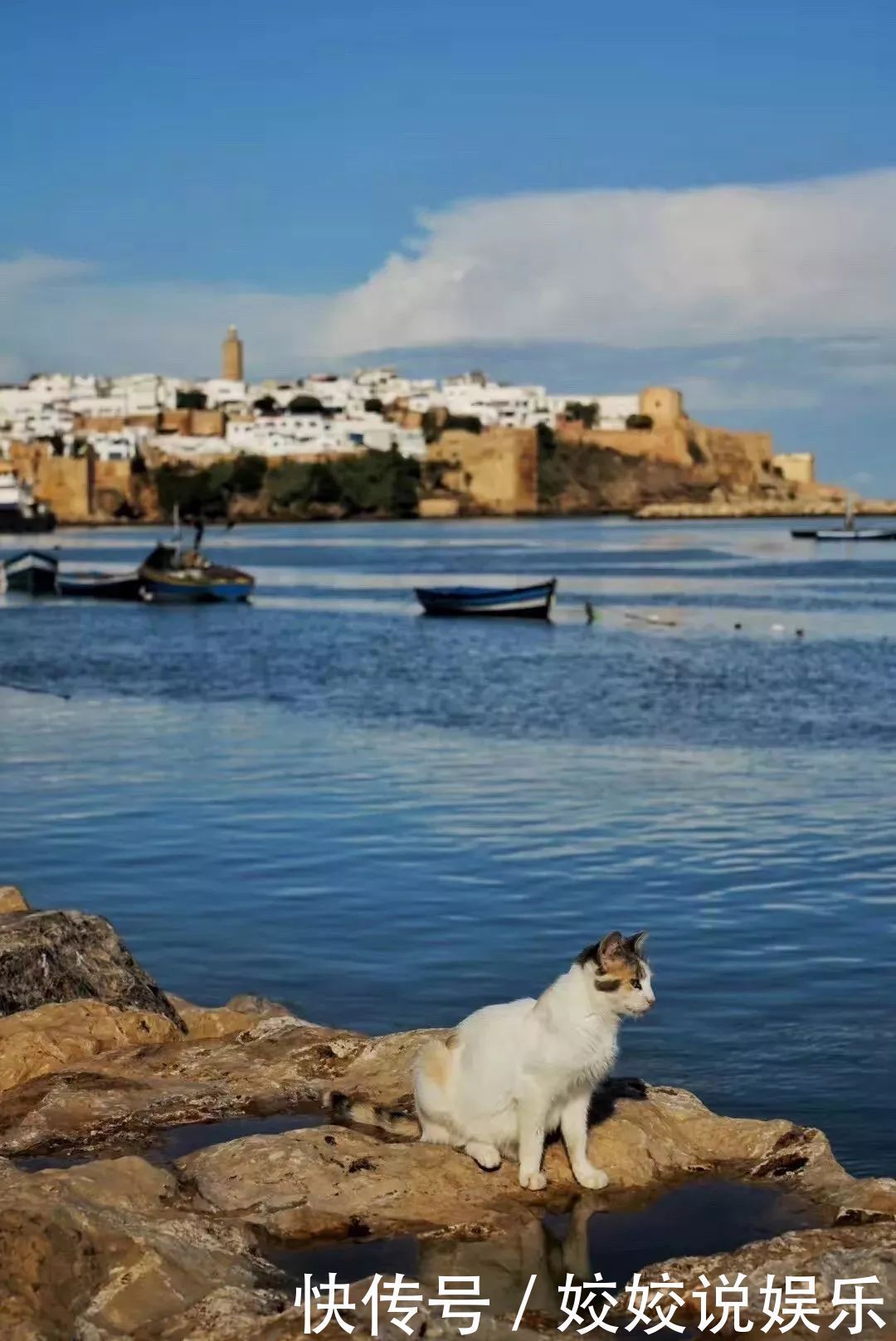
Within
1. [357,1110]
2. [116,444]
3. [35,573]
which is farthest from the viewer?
[116,444]

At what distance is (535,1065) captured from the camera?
5301 mm

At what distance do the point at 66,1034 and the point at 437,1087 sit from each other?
192cm

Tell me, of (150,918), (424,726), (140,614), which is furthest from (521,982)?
(140,614)

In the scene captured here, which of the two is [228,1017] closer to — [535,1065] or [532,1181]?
[532,1181]

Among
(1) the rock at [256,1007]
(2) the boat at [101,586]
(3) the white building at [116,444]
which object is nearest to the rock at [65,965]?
(1) the rock at [256,1007]

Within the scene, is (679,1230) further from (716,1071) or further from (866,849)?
(866,849)

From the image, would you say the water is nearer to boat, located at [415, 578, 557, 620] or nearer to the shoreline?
boat, located at [415, 578, 557, 620]

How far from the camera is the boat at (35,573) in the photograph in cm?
6319

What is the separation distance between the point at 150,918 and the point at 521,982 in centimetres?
282

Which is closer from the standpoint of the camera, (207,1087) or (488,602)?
(207,1087)

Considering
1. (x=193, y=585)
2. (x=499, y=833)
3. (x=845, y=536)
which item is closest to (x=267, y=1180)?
(x=499, y=833)

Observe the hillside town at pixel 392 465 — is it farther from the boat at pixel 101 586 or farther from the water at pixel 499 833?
the water at pixel 499 833

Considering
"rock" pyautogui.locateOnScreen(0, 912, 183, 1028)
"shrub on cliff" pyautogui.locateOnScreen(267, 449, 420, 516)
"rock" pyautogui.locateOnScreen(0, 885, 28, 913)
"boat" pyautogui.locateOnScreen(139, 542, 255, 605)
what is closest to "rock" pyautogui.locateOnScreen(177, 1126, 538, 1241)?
"rock" pyautogui.locateOnScreen(0, 912, 183, 1028)

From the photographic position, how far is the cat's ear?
517cm
